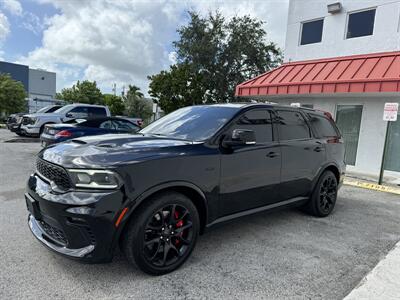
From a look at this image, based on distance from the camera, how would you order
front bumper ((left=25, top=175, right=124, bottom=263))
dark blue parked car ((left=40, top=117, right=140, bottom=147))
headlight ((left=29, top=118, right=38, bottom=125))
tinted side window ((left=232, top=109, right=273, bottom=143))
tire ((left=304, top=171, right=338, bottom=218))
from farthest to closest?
headlight ((left=29, top=118, right=38, bottom=125))
dark blue parked car ((left=40, top=117, right=140, bottom=147))
tire ((left=304, top=171, right=338, bottom=218))
tinted side window ((left=232, top=109, right=273, bottom=143))
front bumper ((left=25, top=175, right=124, bottom=263))

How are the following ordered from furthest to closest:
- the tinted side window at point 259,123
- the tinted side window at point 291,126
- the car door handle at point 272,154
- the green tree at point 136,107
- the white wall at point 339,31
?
the green tree at point 136,107 < the white wall at point 339,31 < the tinted side window at point 291,126 < the car door handle at point 272,154 < the tinted side window at point 259,123

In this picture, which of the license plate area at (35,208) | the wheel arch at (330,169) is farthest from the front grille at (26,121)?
the wheel arch at (330,169)

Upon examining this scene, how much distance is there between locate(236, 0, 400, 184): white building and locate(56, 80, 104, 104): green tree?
40737 mm

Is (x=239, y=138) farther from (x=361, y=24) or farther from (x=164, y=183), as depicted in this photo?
(x=361, y=24)

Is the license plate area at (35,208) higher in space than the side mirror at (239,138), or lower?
lower

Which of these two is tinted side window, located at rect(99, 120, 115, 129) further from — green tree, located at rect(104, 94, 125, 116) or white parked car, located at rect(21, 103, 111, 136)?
green tree, located at rect(104, 94, 125, 116)

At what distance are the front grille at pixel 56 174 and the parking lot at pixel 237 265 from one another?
884 mm

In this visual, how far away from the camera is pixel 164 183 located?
2900 millimetres

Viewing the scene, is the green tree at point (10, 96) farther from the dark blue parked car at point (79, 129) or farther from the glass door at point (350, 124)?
the glass door at point (350, 124)

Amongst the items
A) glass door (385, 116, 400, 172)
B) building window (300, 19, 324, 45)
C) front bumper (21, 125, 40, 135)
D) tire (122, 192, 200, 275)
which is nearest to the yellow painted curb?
glass door (385, 116, 400, 172)

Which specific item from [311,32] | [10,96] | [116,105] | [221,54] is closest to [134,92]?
[116,105]

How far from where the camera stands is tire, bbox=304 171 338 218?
497 centimetres

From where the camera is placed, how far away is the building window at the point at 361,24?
11430mm

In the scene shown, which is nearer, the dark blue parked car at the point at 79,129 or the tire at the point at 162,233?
the tire at the point at 162,233
